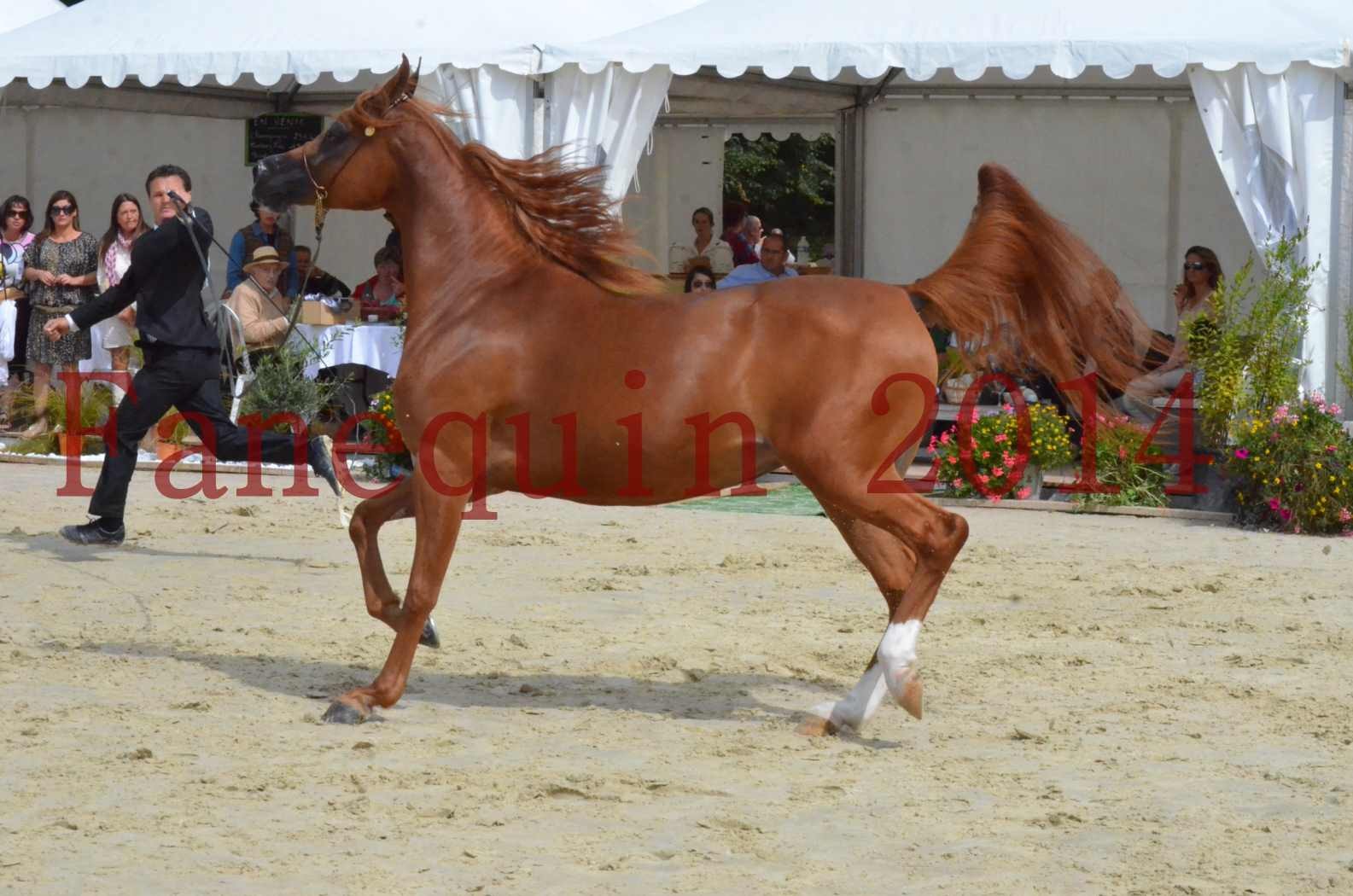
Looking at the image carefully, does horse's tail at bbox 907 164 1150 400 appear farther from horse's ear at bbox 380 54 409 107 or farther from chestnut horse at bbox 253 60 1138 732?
horse's ear at bbox 380 54 409 107

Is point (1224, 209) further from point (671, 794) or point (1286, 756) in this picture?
point (671, 794)

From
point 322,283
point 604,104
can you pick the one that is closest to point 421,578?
point 604,104

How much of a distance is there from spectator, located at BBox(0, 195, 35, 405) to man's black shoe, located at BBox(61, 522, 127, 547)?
4.91 m

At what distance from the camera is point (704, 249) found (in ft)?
52.3

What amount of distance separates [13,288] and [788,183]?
16.1 m

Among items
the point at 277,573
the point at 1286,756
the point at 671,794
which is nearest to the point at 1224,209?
the point at 277,573

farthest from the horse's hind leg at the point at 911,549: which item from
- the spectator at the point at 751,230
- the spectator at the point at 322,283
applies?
the spectator at the point at 751,230

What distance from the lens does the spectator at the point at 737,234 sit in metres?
15.9

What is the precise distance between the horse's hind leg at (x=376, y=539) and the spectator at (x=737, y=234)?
32.1ft

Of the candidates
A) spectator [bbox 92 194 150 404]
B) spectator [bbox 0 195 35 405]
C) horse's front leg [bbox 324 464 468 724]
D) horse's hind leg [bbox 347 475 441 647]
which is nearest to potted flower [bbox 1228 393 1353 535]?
horse's hind leg [bbox 347 475 441 647]

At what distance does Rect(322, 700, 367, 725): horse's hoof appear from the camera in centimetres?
530

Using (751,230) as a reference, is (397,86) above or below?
below

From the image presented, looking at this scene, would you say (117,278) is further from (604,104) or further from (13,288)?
(604,104)

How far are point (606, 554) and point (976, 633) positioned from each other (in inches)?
87.7
